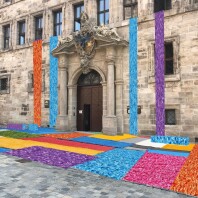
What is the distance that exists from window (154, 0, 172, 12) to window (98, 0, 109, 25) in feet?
9.11

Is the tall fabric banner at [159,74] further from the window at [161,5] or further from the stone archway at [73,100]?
the stone archway at [73,100]

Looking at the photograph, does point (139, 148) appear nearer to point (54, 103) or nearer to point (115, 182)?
point (115, 182)

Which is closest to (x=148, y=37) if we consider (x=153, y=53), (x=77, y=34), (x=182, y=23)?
(x=153, y=53)

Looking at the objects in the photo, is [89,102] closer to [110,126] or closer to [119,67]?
[110,126]

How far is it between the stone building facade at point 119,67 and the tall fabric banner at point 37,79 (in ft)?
1.26

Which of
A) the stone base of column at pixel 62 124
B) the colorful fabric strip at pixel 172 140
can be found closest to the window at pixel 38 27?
the stone base of column at pixel 62 124

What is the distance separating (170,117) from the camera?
10805 mm

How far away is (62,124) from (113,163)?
7.77m

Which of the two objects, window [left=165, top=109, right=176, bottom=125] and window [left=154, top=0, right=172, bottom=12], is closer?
window [left=165, top=109, right=176, bottom=125]

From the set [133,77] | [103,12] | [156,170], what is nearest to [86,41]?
[103,12]

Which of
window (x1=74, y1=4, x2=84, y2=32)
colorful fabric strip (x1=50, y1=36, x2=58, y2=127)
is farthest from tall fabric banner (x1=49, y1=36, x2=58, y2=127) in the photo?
window (x1=74, y1=4, x2=84, y2=32)

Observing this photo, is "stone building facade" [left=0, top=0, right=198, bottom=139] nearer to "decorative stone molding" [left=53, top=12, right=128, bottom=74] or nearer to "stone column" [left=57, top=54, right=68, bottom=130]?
"stone column" [left=57, top=54, right=68, bottom=130]

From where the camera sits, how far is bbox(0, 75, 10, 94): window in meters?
17.2

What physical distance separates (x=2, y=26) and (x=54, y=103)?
8.34m
